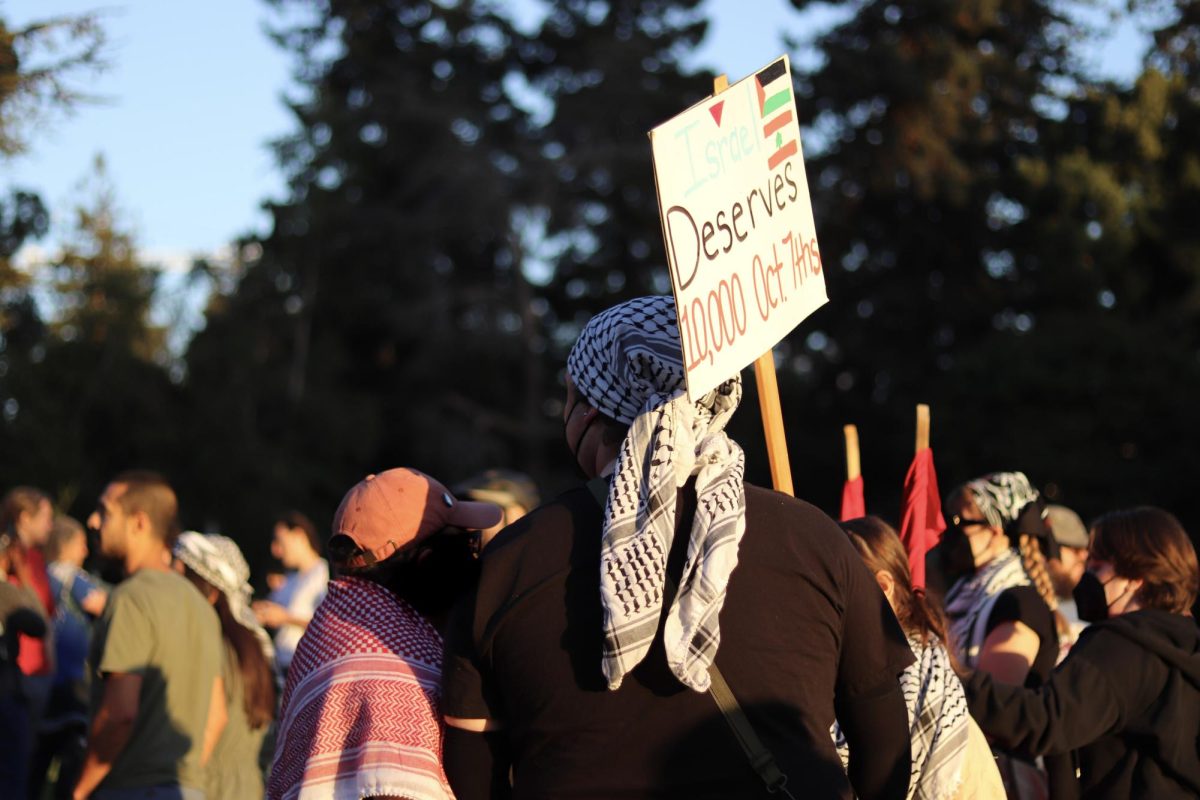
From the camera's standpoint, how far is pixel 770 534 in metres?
2.56

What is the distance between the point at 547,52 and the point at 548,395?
8.44m

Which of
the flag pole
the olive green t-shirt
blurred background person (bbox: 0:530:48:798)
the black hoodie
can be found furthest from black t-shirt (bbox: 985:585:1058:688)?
blurred background person (bbox: 0:530:48:798)

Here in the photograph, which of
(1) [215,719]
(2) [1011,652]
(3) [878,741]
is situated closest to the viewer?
(3) [878,741]

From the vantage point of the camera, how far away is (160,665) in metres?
5.16

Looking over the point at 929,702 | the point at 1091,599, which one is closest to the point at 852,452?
the point at 1091,599

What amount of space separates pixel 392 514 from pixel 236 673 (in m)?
3.23

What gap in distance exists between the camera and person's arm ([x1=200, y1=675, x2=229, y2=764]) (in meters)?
5.53

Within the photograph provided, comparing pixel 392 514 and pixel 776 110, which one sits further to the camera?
pixel 776 110

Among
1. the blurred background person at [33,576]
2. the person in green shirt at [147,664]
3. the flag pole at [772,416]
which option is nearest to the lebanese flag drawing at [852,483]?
the flag pole at [772,416]

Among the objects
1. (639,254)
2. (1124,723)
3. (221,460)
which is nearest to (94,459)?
(221,460)

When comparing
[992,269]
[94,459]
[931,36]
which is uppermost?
[931,36]

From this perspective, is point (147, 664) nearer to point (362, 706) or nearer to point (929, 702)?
point (362, 706)

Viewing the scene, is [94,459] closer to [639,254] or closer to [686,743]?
[639,254]

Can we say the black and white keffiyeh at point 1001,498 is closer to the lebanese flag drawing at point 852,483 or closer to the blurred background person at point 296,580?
the lebanese flag drawing at point 852,483
